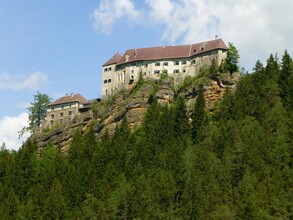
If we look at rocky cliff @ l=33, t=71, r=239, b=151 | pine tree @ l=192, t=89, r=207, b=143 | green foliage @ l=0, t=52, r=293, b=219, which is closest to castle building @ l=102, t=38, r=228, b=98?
rocky cliff @ l=33, t=71, r=239, b=151

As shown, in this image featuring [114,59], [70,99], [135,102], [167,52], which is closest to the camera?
[135,102]

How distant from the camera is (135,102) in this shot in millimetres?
109875

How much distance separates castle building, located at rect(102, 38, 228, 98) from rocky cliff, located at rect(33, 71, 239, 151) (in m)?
3.61

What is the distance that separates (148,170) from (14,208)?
19.3m

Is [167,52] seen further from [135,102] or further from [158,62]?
[135,102]

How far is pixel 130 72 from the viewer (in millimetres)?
119812

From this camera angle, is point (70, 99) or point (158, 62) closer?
point (158, 62)

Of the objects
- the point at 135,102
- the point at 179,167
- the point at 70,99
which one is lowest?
the point at 179,167

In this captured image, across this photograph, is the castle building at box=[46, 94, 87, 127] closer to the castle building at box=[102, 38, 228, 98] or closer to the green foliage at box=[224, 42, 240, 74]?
the castle building at box=[102, 38, 228, 98]

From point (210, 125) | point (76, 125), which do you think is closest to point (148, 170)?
point (210, 125)

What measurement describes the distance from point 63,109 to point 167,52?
24490mm

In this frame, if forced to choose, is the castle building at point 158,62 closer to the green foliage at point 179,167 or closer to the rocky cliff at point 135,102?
the rocky cliff at point 135,102

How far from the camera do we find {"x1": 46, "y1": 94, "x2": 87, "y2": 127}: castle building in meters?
123

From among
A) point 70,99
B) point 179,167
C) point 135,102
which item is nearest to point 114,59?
point 70,99
